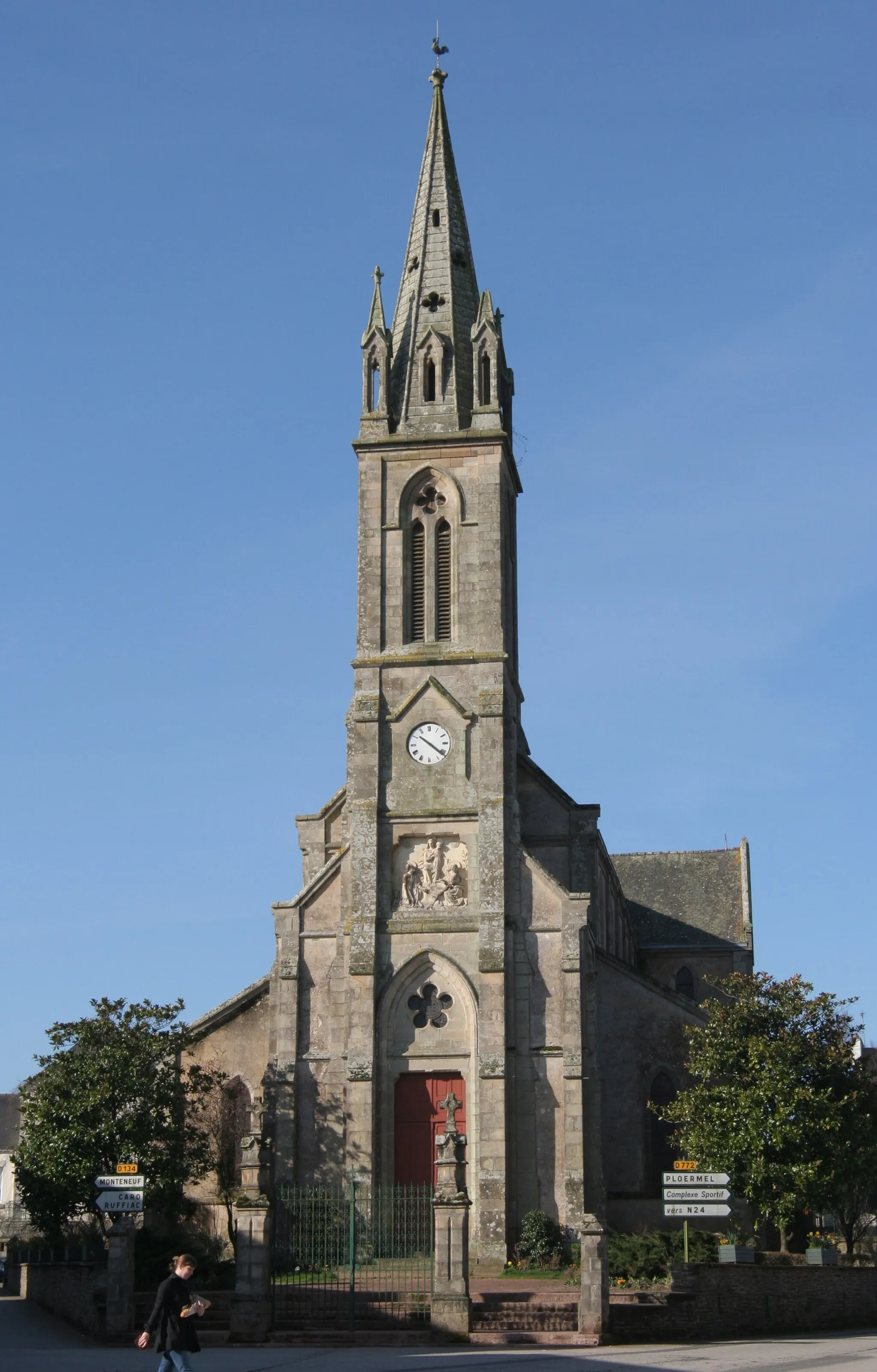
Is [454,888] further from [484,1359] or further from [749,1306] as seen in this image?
[484,1359]

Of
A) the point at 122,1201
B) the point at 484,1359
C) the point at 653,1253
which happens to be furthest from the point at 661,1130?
the point at 122,1201

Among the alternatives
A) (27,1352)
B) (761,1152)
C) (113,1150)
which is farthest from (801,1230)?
(27,1352)

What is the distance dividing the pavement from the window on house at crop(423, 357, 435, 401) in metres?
24.6

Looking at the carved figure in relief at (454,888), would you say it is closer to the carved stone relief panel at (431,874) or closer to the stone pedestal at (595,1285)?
the carved stone relief panel at (431,874)

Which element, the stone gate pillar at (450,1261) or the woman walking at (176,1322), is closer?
the woman walking at (176,1322)

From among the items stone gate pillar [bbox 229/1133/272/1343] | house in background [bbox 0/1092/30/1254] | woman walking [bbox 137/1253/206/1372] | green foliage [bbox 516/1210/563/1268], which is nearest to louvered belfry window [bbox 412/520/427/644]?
green foliage [bbox 516/1210/563/1268]

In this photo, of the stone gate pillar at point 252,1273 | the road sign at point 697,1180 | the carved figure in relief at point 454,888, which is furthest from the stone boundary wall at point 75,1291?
the carved figure in relief at point 454,888

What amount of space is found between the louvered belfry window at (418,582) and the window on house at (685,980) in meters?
19.5

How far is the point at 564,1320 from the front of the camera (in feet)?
91.4

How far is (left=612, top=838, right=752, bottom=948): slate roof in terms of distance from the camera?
55.7m

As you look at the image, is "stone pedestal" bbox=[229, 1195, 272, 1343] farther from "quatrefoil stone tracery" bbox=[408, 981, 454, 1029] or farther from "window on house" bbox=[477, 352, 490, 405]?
"window on house" bbox=[477, 352, 490, 405]

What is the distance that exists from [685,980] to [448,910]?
18.7 meters

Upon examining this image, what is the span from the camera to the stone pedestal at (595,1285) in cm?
2694

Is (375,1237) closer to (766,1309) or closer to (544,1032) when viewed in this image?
(544,1032)
